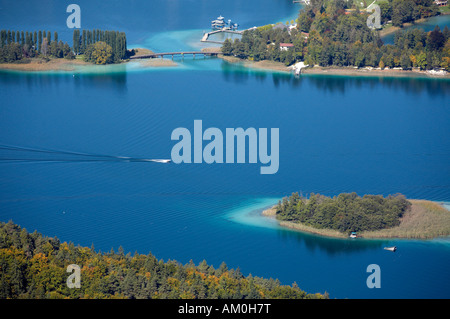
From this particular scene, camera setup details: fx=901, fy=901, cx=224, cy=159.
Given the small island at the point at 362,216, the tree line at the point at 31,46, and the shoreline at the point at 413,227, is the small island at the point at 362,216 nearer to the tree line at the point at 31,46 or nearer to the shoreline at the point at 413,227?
the shoreline at the point at 413,227

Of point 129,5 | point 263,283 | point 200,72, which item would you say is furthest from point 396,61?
point 263,283

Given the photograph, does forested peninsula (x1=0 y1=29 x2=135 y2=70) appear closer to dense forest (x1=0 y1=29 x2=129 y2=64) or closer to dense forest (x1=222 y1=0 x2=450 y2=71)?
dense forest (x1=0 y1=29 x2=129 y2=64)

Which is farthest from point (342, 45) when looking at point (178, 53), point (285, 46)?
point (178, 53)

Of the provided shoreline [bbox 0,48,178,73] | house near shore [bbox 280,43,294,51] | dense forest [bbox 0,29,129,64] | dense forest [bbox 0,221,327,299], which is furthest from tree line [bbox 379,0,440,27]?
dense forest [bbox 0,221,327,299]

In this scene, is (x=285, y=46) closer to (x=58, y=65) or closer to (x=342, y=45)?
(x=342, y=45)

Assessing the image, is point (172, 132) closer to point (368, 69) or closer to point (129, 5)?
point (368, 69)

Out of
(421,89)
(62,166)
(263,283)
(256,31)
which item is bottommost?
(263,283)
